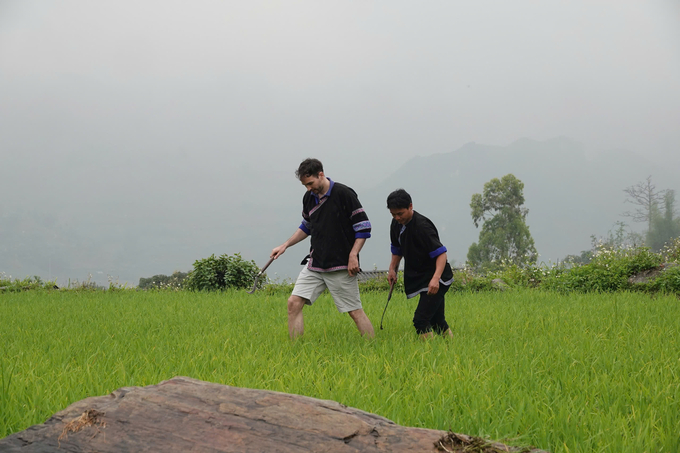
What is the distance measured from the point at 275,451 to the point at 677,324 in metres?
5.89

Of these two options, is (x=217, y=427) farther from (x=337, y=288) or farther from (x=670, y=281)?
(x=670, y=281)

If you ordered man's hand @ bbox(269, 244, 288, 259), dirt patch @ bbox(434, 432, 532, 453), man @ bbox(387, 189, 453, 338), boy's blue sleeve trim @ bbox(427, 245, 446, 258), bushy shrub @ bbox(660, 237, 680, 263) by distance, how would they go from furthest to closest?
bushy shrub @ bbox(660, 237, 680, 263) < man's hand @ bbox(269, 244, 288, 259) < boy's blue sleeve trim @ bbox(427, 245, 446, 258) < man @ bbox(387, 189, 453, 338) < dirt patch @ bbox(434, 432, 532, 453)

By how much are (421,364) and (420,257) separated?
1.30 m

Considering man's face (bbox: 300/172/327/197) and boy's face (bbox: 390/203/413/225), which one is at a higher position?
man's face (bbox: 300/172/327/197)

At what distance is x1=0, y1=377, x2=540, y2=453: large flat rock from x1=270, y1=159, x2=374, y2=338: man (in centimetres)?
277

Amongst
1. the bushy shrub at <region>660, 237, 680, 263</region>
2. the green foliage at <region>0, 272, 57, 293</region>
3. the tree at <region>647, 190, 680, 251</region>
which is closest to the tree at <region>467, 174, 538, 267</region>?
the tree at <region>647, 190, 680, 251</region>

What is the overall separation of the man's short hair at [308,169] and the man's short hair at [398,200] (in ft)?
2.37

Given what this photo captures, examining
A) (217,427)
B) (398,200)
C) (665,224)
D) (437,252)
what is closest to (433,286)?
(437,252)

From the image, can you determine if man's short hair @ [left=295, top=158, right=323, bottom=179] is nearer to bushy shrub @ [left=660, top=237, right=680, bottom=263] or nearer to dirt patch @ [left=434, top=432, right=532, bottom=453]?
dirt patch @ [left=434, top=432, right=532, bottom=453]

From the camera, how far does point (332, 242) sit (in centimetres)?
463

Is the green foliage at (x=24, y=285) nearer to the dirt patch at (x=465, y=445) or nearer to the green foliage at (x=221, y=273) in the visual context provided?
the green foliage at (x=221, y=273)

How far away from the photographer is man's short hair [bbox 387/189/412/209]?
4.41 m

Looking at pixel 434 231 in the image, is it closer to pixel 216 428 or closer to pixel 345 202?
pixel 345 202

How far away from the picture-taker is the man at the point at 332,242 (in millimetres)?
4578
